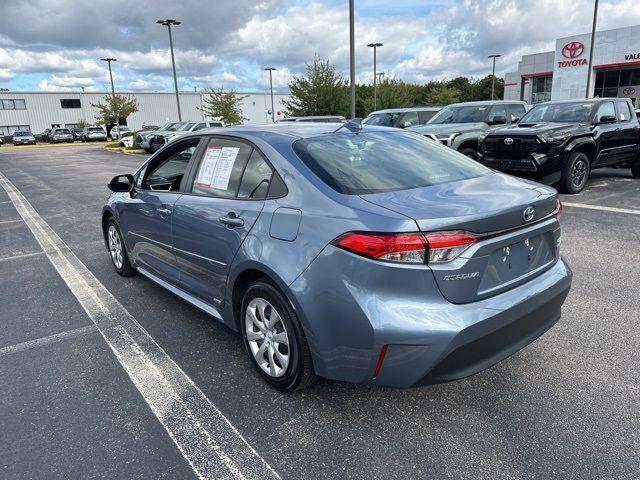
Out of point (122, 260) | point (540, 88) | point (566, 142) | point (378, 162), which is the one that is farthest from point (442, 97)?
point (378, 162)

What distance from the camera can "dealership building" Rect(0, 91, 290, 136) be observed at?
69.9 metres

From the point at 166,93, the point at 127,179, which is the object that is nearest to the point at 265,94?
the point at 166,93

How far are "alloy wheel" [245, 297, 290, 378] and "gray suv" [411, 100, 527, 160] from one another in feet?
29.1

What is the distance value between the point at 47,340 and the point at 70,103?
269 ft

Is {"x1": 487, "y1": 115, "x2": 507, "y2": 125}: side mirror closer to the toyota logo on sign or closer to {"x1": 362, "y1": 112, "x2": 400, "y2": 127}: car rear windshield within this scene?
{"x1": 362, "y1": 112, "x2": 400, "y2": 127}: car rear windshield

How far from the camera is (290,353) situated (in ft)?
9.09

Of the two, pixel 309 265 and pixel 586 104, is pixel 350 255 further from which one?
pixel 586 104

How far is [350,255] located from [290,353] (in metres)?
0.76

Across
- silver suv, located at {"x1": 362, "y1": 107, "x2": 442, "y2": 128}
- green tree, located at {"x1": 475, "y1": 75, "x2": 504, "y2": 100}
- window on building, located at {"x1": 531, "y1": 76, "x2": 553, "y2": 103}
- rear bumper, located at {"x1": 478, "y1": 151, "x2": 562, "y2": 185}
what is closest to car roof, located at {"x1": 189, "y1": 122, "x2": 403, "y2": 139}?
rear bumper, located at {"x1": 478, "y1": 151, "x2": 562, "y2": 185}

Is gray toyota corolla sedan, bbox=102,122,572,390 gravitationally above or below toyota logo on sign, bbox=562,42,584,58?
below

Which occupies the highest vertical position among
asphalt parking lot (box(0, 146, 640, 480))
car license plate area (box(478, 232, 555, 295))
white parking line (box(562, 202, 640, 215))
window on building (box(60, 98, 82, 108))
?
window on building (box(60, 98, 82, 108))

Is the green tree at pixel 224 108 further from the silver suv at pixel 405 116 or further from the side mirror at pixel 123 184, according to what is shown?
the side mirror at pixel 123 184

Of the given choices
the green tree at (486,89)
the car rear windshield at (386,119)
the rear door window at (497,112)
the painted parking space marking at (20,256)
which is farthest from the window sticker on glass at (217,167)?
the green tree at (486,89)

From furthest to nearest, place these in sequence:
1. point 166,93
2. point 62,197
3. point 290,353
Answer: point 166,93 → point 62,197 → point 290,353
